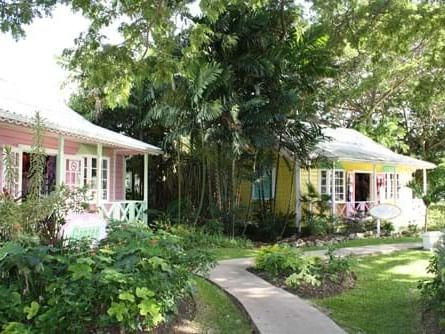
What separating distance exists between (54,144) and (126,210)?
2827mm

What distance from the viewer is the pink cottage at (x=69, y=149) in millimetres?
12078

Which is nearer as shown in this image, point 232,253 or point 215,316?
point 215,316

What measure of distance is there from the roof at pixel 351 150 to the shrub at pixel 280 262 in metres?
9.20

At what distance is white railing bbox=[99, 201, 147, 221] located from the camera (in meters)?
15.2

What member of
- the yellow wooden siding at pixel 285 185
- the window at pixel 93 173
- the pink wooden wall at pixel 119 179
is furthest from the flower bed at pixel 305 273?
the yellow wooden siding at pixel 285 185

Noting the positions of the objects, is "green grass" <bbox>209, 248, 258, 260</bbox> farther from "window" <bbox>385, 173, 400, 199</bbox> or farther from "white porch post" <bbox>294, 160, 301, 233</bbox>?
"window" <bbox>385, 173, 400, 199</bbox>

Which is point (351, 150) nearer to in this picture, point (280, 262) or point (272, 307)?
point (280, 262)

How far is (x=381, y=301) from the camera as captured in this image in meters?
7.98

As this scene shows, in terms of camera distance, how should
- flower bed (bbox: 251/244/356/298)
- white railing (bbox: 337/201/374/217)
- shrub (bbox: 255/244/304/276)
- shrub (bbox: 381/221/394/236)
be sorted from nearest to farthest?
flower bed (bbox: 251/244/356/298)
shrub (bbox: 255/244/304/276)
shrub (bbox: 381/221/394/236)
white railing (bbox: 337/201/374/217)

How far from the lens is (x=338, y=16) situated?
12.5 meters

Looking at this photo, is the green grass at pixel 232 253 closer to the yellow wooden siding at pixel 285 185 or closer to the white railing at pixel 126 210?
the white railing at pixel 126 210

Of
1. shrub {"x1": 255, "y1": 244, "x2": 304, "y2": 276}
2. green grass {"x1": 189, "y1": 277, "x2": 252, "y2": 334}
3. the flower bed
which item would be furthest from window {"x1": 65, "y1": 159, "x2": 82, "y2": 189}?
green grass {"x1": 189, "y1": 277, "x2": 252, "y2": 334}

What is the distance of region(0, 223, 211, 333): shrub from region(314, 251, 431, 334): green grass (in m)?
2.57

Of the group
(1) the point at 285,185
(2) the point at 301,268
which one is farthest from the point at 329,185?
(2) the point at 301,268
